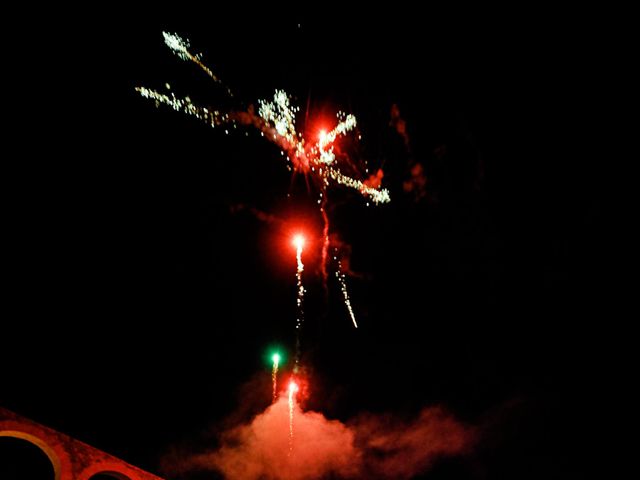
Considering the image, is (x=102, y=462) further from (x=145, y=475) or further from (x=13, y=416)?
(x=13, y=416)

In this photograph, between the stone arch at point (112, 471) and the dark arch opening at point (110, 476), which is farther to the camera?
the dark arch opening at point (110, 476)

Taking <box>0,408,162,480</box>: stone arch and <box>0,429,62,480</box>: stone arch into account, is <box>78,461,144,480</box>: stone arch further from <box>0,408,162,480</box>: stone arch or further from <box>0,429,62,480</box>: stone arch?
<box>0,429,62,480</box>: stone arch

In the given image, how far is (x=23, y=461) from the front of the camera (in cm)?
718

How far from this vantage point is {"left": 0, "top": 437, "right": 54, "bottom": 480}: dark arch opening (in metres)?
Answer: 6.91

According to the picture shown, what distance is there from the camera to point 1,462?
22.4ft

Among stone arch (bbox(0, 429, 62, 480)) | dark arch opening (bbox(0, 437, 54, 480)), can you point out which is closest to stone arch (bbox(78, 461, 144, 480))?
stone arch (bbox(0, 429, 62, 480))

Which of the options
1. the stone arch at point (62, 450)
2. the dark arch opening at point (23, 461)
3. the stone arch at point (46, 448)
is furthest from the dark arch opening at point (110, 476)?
the dark arch opening at point (23, 461)

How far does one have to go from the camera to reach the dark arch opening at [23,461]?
6.91 meters

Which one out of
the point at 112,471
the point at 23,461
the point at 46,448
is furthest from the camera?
the point at 112,471

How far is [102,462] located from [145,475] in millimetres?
1102

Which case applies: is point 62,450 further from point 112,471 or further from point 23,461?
point 112,471

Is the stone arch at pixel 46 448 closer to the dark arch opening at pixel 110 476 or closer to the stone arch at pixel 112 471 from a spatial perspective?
the stone arch at pixel 112 471

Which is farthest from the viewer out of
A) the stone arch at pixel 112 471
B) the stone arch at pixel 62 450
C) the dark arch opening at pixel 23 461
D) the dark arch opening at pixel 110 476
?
the dark arch opening at pixel 110 476

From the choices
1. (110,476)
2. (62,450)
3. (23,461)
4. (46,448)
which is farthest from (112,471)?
(23,461)
